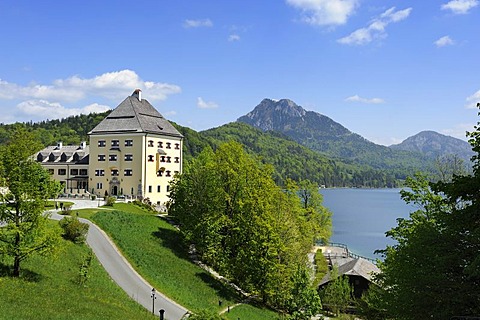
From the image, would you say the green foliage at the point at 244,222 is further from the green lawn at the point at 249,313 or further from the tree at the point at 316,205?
the tree at the point at 316,205

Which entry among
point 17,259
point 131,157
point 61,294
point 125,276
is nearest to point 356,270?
point 125,276

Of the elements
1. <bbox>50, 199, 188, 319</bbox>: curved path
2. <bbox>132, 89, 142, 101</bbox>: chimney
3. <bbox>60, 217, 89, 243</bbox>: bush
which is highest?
<bbox>132, 89, 142, 101</bbox>: chimney

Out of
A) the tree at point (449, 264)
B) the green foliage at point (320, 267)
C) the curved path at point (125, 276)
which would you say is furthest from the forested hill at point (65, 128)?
the tree at point (449, 264)

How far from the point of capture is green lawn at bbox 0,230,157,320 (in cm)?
2058

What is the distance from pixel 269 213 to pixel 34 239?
2171 centimetres

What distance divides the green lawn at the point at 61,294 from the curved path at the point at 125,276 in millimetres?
1000

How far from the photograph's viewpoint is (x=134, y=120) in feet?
223

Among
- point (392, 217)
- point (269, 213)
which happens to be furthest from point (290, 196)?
point (392, 217)

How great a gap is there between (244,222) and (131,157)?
30842 millimetres

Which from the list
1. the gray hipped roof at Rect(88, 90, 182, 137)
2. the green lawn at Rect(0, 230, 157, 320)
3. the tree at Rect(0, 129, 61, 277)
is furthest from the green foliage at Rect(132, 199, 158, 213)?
the tree at Rect(0, 129, 61, 277)

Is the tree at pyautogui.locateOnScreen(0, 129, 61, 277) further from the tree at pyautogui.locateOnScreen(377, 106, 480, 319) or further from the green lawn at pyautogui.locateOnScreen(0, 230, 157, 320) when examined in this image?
the tree at pyautogui.locateOnScreen(377, 106, 480, 319)

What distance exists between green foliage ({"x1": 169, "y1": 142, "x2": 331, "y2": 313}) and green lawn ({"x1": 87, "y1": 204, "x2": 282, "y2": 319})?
2.14 metres

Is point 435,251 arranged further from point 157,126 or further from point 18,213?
point 157,126

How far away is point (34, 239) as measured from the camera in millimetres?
24203
